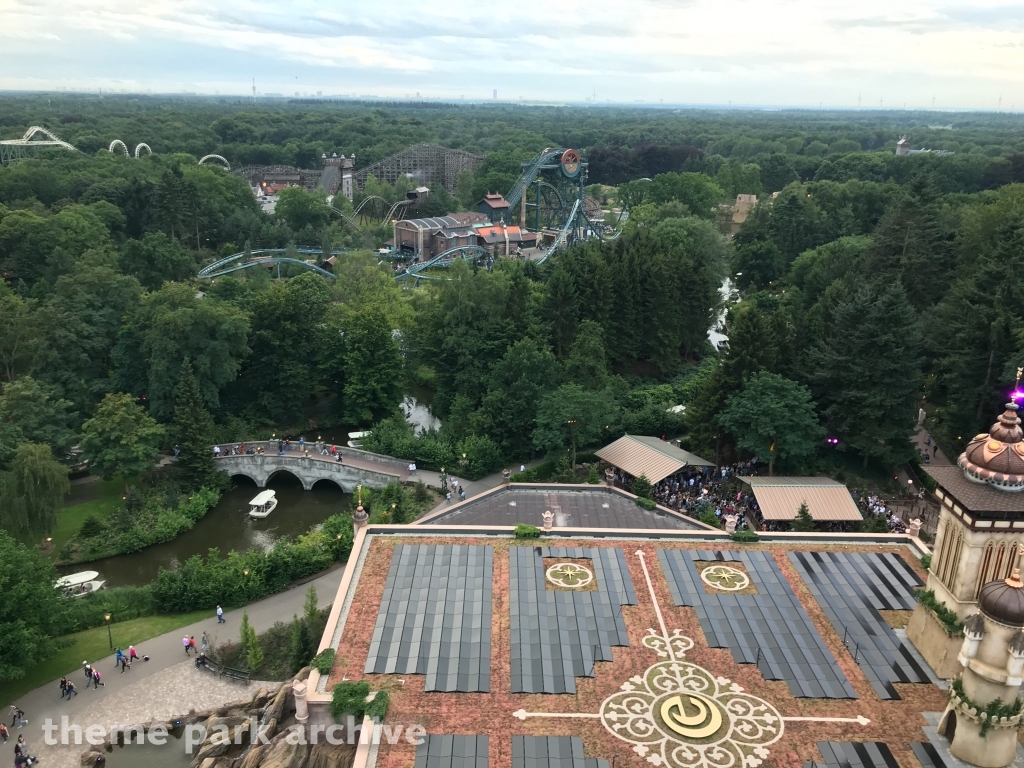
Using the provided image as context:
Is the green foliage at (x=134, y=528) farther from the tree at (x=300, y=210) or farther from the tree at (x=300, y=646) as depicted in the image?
the tree at (x=300, y=210)

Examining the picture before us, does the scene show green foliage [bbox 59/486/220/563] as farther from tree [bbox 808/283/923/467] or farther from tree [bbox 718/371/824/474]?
tree [bbox 808/283/923/467]

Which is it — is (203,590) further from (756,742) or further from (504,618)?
(756,742)

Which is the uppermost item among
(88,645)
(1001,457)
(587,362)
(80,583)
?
(1001,457)

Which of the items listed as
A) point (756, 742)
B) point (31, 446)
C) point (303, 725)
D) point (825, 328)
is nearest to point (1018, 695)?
point (756, 742)

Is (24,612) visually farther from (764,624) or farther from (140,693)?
(764,624)

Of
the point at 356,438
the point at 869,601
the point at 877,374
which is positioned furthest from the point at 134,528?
the point at 877,374

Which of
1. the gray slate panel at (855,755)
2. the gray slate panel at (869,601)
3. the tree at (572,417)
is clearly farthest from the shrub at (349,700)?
the tree at (572,417)
